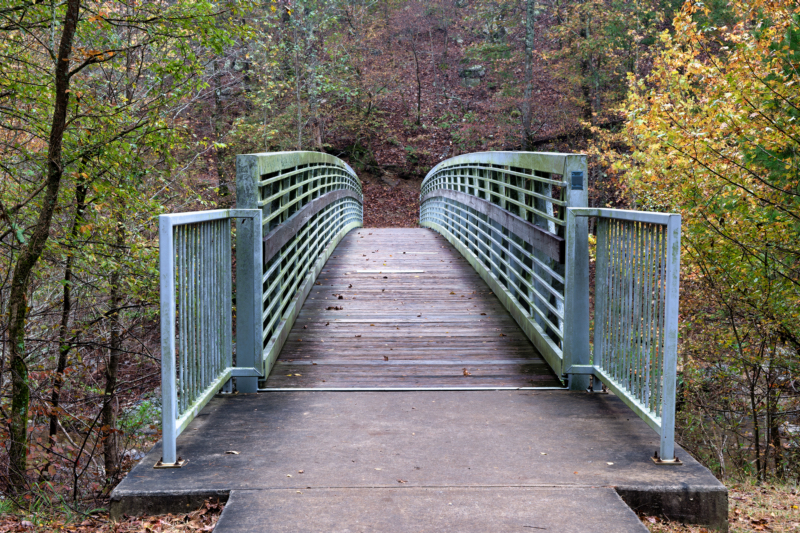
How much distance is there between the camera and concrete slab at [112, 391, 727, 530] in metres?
3.15

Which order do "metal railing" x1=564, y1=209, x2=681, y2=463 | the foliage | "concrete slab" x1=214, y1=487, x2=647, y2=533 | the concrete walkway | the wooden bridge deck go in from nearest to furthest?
"concrete slab" x1=214, y1=487, x2=647, y2=533, the concrete walkway, "metal railing" x1=564, y1=209, x2=681, y2=463, the wooden bridge deck, the foliage

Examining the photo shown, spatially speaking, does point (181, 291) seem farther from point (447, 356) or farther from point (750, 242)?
point (750, 242)

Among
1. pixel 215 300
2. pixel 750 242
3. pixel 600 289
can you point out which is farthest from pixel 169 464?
pixel 750 242

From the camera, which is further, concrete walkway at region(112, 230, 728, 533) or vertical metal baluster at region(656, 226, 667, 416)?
vertical metal baluster at region(656, 226, 667, 416)

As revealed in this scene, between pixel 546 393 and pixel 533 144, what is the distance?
2475 cm

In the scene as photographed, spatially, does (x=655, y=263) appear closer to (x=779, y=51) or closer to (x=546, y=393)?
(x=546, y=393)

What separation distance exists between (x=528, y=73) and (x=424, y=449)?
2467 cm

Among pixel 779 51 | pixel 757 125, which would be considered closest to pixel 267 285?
pixel 779 51

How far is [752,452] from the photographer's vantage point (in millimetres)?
10180

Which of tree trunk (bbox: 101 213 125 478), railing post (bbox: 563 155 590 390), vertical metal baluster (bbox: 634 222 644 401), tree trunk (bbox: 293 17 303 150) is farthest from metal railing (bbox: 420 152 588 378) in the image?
tree trunk (bbox: 293 17 303 150)

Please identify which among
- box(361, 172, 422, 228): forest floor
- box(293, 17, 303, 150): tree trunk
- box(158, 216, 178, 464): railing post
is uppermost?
box(293, 17, 303, 150): tree trunk

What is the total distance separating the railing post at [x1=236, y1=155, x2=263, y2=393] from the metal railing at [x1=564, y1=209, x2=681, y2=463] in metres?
2.27

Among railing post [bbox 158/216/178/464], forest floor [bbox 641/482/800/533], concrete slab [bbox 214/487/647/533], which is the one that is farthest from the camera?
railing post [bbox 158/216/178/464]

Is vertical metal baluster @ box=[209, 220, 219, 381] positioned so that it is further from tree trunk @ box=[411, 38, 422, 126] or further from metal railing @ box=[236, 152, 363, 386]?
tree trunk @ box=[411, 38, 422, 126]
